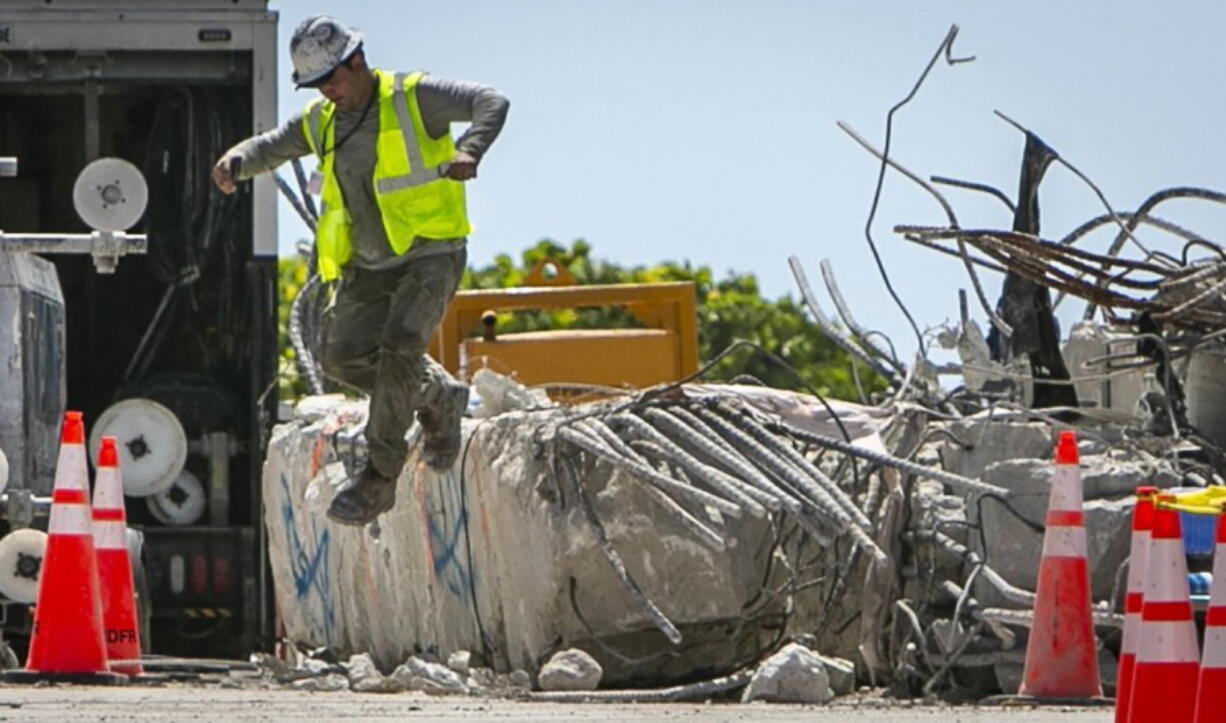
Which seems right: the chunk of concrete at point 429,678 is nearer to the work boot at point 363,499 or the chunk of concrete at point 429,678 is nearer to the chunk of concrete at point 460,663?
the chunk of concrete at point 460,663

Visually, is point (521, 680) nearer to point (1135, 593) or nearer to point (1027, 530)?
point (1027, 530)

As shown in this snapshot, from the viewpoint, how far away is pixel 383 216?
11.3 meters

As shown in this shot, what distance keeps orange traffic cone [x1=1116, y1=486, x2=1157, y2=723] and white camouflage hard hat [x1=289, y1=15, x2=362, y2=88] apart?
2966 mm

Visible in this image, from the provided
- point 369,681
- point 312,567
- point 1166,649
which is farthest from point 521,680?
point 1166,649

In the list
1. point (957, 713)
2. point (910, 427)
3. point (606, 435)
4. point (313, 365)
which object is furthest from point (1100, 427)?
point (313, 365)

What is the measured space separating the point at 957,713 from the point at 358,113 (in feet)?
9.34

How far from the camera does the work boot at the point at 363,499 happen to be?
1178cm

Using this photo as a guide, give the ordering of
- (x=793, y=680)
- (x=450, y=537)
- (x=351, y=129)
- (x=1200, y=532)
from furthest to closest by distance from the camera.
→ 1. (x=450, y=537)
2. (x=793, y=680)
3. (x=351, y=129)
4. (x=1200, y=532)

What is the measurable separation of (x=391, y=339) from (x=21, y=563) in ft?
9.03

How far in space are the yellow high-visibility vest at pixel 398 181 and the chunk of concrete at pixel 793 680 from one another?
1821 mm

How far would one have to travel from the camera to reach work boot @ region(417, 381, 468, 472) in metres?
11.9

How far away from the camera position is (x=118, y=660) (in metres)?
12.7

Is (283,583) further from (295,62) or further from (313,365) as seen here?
(295,62)

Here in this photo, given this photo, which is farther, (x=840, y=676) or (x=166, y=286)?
(x=166, y=286)
